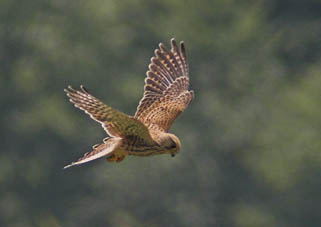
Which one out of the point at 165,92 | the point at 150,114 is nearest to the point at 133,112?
the point at 165,92

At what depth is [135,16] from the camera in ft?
86.9

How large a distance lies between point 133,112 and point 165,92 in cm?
1211

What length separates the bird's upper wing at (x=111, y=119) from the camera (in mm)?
8812

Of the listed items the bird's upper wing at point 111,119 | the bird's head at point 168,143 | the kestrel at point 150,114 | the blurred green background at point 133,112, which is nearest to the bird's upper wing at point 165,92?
the kestrel at point 150,114

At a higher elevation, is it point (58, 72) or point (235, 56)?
point (235, 56)

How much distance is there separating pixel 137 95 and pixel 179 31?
13.0ft

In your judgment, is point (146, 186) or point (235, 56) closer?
point (146, 186)

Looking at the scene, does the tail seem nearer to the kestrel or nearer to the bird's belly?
the kestrel

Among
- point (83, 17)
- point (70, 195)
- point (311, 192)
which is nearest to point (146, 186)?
point (70, 195)

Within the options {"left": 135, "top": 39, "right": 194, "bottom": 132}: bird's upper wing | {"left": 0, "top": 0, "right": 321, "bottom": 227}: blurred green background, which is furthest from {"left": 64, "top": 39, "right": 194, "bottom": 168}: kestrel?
{"left": 0, "top": 0, "right": 321, "bottom": 227}: blurred green background

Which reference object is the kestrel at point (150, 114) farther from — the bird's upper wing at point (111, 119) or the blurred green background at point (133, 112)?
the blurred green background at point (133, 112)

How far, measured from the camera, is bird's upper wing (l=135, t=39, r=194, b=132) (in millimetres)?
9820

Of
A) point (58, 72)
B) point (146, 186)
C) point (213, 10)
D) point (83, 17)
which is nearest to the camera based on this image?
point (146, 186)

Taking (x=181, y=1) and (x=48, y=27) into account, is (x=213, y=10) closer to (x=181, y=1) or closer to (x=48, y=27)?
(x=181, y=1)
